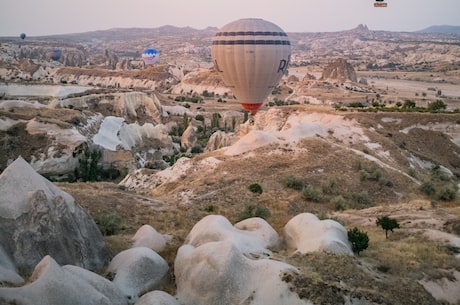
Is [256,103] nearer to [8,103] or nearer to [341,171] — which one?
[341,171]

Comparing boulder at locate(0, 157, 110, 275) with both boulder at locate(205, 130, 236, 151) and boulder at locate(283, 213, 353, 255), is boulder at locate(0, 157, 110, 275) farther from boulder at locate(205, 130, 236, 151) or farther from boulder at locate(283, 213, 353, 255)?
boulder at locate(205, 130, 236, 151)

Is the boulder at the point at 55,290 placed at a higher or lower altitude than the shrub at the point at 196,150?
higher

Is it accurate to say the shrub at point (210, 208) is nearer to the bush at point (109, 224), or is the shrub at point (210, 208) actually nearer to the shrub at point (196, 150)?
the bush at point (109, 224)

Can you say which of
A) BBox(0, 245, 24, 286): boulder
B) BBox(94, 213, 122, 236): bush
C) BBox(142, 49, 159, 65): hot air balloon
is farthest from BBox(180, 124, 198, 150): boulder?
BBox(142, 49, 159, 65): hot air balloon

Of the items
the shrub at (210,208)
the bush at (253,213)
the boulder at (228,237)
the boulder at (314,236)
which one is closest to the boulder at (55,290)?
the boulder at (228,237)

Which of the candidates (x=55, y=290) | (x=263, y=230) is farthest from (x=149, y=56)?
(x=55, y=290)
